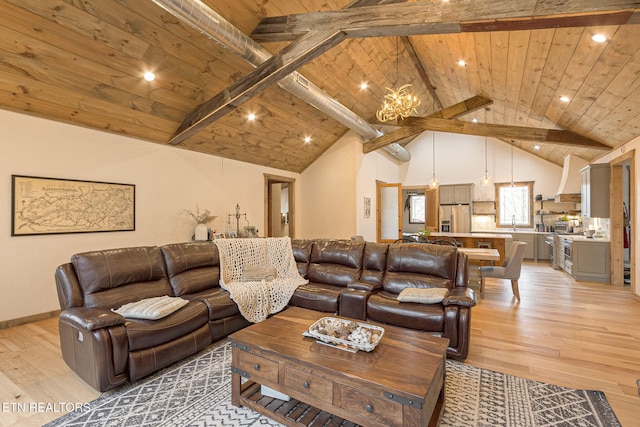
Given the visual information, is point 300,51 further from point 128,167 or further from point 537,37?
point 128,167

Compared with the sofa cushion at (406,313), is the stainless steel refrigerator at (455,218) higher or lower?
higher

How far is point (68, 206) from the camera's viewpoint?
396cm

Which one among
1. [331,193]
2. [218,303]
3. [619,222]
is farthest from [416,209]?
[218,303]

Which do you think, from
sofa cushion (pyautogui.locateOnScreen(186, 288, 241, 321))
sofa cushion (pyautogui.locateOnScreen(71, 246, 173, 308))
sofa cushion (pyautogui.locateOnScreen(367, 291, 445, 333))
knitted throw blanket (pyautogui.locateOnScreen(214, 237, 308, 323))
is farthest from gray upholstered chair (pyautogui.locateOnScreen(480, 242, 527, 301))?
sofa cushion (pyautogui.locateOnScreen(71, 246, 173, 308))

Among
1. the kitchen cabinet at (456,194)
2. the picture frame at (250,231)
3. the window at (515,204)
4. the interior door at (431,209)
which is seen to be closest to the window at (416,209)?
the interior door at (431,209)

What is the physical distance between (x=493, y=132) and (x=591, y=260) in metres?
3.02

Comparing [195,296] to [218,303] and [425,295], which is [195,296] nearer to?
[218,303]

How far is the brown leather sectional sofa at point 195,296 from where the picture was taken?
7.36 feet

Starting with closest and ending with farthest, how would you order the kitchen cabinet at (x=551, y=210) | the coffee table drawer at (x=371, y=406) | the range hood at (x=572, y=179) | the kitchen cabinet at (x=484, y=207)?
1. the coffee table drawer at (x=371, y=406)
2. the range hood at (x=572, y=179)
3. the kitchen cabinet at (x=551, y=210)
4. the kitchen cabinet at (x=484, y=207)

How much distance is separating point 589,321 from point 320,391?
3858 millimetres

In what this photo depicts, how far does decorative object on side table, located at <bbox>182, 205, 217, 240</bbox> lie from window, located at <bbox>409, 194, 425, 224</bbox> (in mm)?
6831

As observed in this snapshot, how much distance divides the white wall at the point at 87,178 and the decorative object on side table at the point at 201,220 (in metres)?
0.11

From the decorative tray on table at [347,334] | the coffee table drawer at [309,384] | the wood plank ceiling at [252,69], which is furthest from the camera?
the wood plank ceiling at [252,69]

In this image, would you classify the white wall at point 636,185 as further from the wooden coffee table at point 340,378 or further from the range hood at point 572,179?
the wooden coffee table at point 340,378
